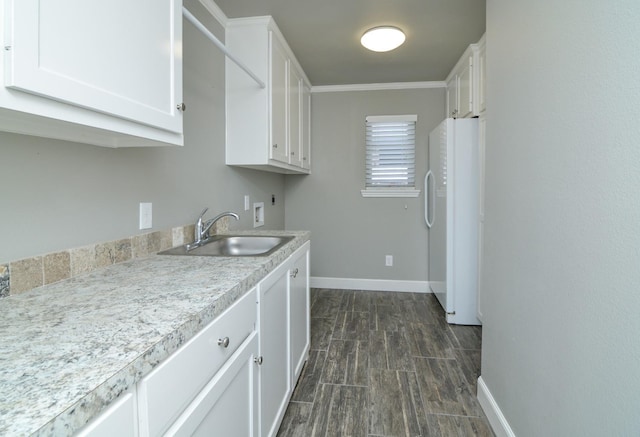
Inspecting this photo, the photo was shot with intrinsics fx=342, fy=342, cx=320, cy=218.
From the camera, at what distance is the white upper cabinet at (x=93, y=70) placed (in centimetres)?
67

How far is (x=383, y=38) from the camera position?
2555 mm

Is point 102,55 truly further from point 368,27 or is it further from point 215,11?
point 368,27

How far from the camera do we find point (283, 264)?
1.62 meters

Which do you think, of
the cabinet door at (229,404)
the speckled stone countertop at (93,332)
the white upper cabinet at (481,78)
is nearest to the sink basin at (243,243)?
the speckled stone countertop at (93,332)

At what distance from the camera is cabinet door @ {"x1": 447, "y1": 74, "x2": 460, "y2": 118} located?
3250mm

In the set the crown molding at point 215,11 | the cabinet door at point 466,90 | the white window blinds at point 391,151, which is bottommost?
the white window blinds at point 391,151

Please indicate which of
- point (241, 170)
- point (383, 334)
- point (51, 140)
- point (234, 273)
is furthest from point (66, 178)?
point (383, 334)

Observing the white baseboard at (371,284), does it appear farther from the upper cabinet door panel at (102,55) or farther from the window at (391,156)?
the upper cabinet door panel at (102,55)

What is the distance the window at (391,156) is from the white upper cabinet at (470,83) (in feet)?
2.09

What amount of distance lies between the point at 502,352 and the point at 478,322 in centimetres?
145

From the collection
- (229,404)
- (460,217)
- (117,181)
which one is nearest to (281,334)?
(229,404)

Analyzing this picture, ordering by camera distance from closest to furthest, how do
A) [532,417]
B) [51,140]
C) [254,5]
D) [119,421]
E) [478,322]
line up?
[119,421] → [51,140] → [532,417] → [254,5] → [478,322]

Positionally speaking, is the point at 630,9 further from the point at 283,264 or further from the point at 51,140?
the point at 51,140

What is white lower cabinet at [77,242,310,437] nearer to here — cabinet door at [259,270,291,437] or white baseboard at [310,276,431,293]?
cabinet door at [259,270,291,437]
